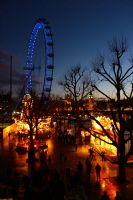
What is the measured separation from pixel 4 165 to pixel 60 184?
1744 cm

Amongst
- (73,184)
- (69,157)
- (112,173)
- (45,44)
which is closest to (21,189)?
(73,184)

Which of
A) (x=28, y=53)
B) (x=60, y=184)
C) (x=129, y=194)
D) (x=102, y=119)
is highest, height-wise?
(x=28, y=53)

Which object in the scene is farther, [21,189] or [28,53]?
[28,53]

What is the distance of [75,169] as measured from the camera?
25828 mm

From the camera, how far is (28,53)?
55688 mm

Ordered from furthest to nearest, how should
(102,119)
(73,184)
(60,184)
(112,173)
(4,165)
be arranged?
(102,119) < (4,165) < (112,173) < (73,184) < (60,184)

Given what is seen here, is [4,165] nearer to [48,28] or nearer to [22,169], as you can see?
[22,169]

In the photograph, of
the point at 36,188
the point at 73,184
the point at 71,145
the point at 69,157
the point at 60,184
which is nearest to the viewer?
the point at 36,188

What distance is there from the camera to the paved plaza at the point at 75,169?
16.8 meters

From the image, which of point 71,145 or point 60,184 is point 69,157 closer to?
point 71,145

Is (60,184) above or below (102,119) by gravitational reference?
below

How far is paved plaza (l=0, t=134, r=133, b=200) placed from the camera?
660 inches

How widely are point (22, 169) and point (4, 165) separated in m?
2.56

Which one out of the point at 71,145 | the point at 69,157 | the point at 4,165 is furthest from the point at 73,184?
the point at 71,145
